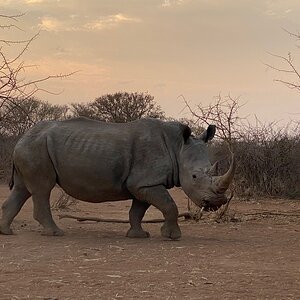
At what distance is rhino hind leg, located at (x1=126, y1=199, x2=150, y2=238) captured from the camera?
884 centimetres

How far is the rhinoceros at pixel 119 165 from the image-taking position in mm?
8508

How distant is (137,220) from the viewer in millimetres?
8906

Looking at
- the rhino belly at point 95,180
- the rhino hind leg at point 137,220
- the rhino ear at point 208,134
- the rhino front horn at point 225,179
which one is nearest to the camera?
the rhino front horn at point 225,179

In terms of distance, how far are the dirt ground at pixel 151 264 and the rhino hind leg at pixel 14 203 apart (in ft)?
0.90

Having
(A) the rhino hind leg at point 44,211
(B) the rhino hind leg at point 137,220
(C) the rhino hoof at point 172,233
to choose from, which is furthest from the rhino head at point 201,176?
(A) the rhino hind leg at point 44,211

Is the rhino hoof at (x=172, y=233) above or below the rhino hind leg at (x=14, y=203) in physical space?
below

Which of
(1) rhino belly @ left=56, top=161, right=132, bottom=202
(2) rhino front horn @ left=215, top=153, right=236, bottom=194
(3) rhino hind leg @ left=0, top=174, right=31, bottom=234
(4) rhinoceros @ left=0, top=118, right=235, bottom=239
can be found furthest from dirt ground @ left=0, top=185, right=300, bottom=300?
(2) rhino front horn @ left=215, top=153, right=236, bottom=194

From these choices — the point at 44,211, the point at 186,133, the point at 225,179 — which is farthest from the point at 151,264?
the point at 44,211

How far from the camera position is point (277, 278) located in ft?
19.0

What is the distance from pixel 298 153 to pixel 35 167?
44.5 ft

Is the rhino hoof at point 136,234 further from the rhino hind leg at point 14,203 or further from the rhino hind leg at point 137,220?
the rhino hind leg at point 14,203

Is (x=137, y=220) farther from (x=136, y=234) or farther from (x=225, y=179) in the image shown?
(x=225, y=179)

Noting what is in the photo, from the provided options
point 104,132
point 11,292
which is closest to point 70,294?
point 11,292

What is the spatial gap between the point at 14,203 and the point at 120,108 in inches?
1277
